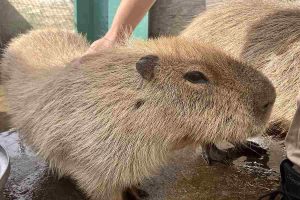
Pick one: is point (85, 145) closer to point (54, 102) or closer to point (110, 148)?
point (110, 148)

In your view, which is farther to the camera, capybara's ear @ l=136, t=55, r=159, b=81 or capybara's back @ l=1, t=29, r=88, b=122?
capybara's back @ l=1, t=29, r=88, b=122

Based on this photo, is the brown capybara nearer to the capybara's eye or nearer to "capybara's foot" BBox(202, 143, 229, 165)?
the capybara's eye

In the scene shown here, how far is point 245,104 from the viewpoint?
2.02 meters

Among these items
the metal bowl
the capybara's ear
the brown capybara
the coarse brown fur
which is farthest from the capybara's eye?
the coarse brown fur

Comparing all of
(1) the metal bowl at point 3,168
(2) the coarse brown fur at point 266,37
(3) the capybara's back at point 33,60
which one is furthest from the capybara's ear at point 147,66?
(2) the coarse brown fur at point 266,37

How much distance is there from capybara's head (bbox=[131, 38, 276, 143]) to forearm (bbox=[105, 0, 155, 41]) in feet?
2.13

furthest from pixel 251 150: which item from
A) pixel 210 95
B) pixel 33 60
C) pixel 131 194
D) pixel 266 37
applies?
pixel 33 60

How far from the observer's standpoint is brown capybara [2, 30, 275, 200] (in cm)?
203

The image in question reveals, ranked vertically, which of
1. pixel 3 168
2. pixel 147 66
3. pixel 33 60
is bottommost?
pixel 3 168

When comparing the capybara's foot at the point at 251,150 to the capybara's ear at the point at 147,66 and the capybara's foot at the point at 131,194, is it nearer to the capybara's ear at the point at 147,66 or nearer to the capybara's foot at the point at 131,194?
the capybara's foot at the point at 131,194

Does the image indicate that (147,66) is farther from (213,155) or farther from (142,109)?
(213,155)

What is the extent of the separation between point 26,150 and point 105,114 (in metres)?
1.05

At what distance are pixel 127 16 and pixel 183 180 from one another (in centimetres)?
101

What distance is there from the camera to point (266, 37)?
3207 mm
